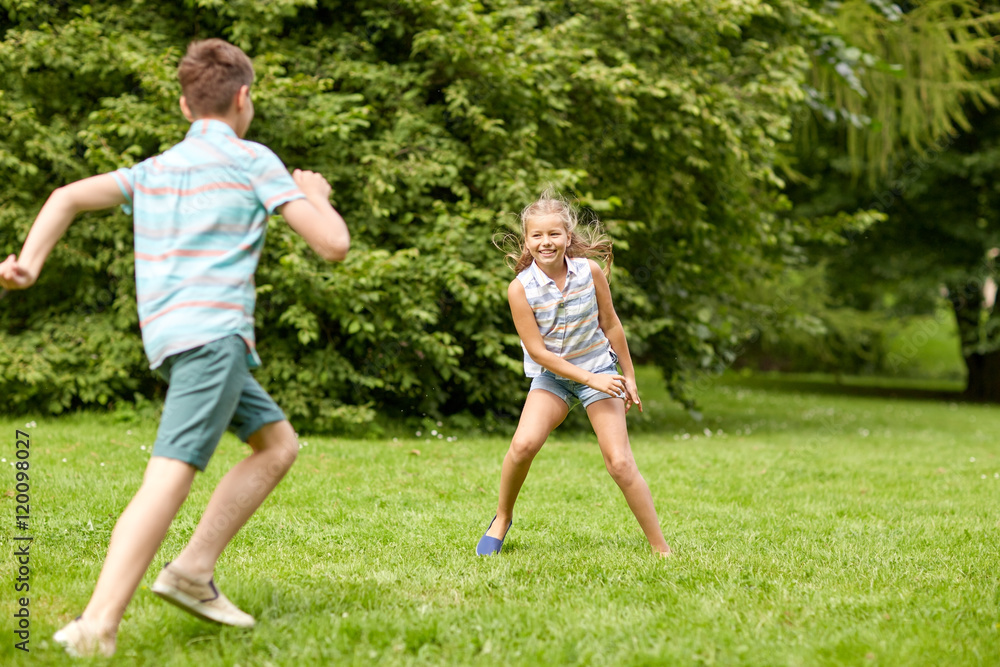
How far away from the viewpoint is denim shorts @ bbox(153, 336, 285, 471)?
250cm

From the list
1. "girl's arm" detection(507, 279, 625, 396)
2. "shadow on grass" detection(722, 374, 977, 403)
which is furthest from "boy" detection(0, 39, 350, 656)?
"shadow on grass" detection(722, 374, 977, 403)

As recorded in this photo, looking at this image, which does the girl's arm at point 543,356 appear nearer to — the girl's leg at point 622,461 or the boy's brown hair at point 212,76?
the girl's leg at point 622,461

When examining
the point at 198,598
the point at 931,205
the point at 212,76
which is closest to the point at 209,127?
the point at 212,76

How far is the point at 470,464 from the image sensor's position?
6879 mm

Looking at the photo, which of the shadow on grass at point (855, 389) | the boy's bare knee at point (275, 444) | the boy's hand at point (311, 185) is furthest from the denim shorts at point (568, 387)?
the shadow on grass at point (855, 389)

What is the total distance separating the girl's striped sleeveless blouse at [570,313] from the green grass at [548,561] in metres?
0.92

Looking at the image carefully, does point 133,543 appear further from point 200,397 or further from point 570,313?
point 570,313

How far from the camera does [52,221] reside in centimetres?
250

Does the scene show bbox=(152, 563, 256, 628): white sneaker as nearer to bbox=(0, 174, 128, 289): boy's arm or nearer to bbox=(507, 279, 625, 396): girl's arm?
bbox=(0, 174, 128, 289): boy's arm

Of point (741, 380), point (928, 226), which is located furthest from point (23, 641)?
point (741, 380)

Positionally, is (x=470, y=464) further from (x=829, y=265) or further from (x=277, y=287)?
(x=829, y=265)

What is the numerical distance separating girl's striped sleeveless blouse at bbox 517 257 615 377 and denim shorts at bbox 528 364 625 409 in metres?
0.08

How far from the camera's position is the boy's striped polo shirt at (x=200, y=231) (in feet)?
8.24

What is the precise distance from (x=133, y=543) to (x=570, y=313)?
216cm
